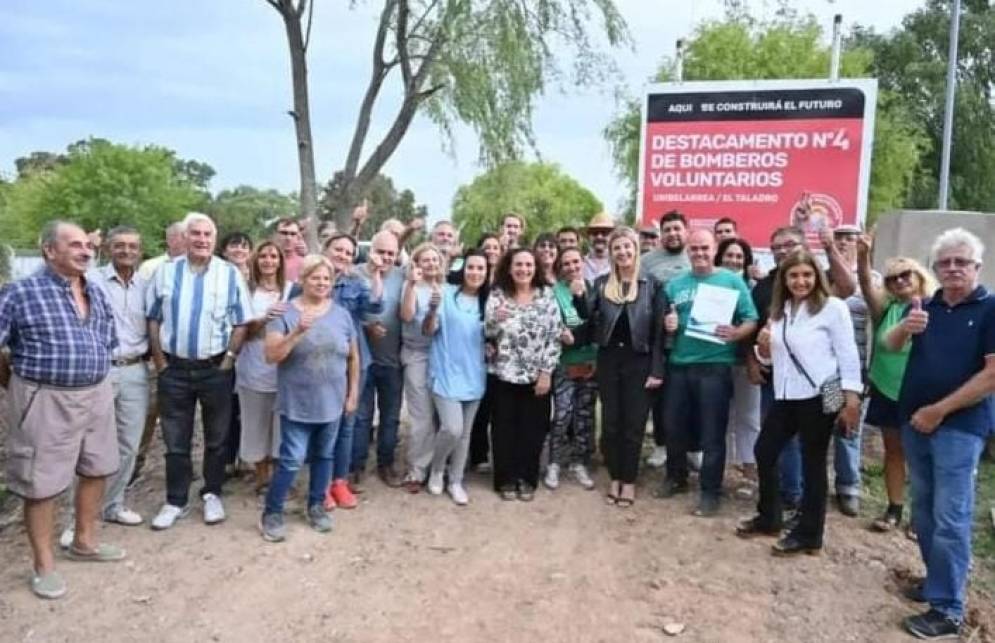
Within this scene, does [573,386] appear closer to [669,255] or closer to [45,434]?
[669,255]

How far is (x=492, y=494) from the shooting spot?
5.66 metres

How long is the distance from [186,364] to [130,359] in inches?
13.0

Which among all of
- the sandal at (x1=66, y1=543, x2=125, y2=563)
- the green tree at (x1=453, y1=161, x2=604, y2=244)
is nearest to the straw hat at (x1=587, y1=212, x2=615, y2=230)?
the sandal at (x1=66, y1=543, x2=125, y2=563)

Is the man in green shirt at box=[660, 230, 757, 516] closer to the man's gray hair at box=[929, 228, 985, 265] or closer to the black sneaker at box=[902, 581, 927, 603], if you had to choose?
the black sneaker at box=[902, 581, 927, 603]

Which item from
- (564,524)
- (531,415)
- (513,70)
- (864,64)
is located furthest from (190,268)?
(864,64)

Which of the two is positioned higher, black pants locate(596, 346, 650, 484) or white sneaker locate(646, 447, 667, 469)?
black pants locate(596, 346, 650, 484)

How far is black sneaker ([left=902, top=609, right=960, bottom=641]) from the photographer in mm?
3852

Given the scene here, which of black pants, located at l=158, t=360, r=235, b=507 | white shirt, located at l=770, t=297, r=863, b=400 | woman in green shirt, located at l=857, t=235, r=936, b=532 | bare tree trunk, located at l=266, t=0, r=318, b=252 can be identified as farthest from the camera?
bare tree trunk, located at l=266, t=0, r=318, b=252

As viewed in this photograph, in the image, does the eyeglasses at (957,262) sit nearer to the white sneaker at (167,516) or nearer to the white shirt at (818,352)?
the white shirt at (818,352)

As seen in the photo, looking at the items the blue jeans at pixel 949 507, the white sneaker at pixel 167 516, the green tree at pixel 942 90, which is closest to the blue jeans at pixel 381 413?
the white sneaker at pixel 167 516

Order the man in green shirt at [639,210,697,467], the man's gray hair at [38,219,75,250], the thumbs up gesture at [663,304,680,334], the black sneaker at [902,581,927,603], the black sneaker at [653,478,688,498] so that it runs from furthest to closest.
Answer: the man in green shirt at [639,210,697,467] → the black sneaker at [653,478,688,498] → the thumbs up gesture at [663,304,680,334] → the black sneaker at [902,581,927,603] → the man's gray hair at [38,219,75,250]

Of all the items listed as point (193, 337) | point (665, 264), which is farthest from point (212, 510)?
point (665, 264)

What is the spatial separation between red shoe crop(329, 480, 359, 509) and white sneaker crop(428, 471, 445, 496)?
52 cm

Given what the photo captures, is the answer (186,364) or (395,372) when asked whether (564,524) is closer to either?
(395,372)
